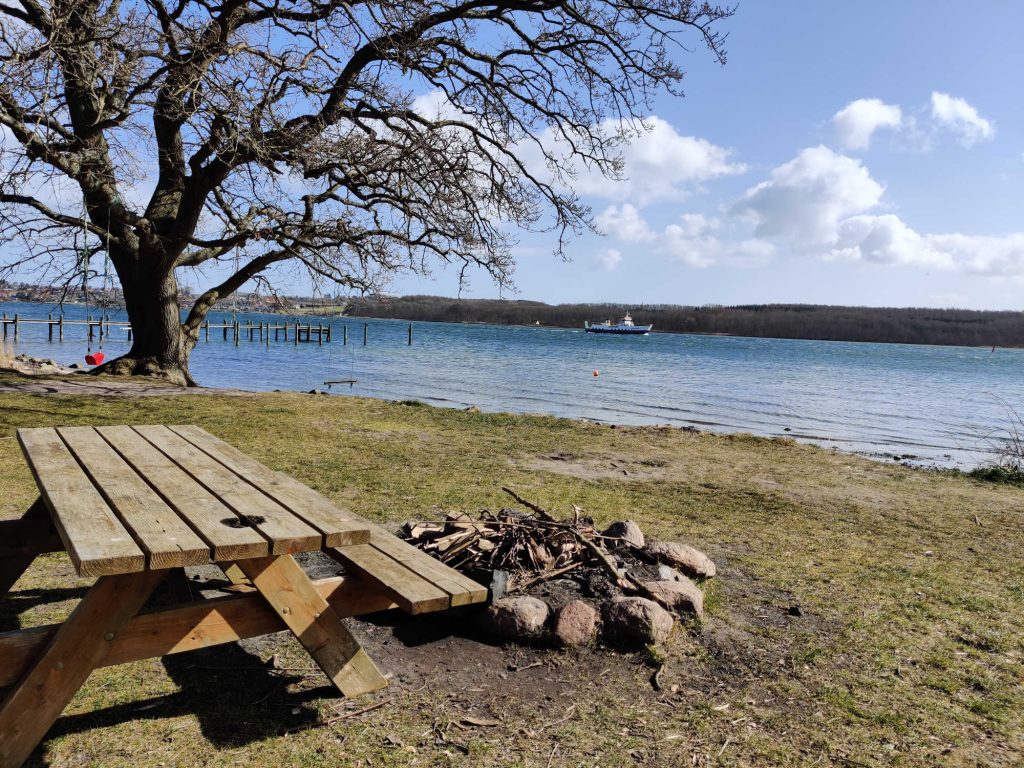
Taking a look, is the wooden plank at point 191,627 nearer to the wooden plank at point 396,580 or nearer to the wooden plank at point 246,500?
the wooden plank at point 396,580

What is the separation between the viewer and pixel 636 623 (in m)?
3.73

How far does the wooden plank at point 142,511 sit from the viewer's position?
7.34 feet

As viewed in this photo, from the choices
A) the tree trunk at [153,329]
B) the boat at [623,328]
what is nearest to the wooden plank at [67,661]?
the tree trunk at [153,329]

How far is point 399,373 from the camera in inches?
1289

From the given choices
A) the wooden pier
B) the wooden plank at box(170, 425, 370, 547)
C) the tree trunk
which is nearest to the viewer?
the wooden plank at box(170, 425, 370, 547)

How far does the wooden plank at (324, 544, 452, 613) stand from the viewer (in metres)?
2.66

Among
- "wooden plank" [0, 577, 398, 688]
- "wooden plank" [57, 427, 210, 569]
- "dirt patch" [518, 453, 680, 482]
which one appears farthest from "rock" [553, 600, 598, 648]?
"dirt patch" [518, 453, 680, 482]

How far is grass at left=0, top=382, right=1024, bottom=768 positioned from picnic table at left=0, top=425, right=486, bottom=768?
1.07ft

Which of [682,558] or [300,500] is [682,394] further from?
[300,500]

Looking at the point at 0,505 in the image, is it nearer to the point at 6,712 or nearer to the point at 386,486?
the point at 386,486

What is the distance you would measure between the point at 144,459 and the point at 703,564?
3.26 m

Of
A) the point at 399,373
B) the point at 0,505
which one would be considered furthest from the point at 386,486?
the point at 399,373

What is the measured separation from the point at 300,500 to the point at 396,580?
51 centimetres

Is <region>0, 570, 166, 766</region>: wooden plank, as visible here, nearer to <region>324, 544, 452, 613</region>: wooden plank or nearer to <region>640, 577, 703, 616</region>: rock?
<region>324, 544, 452, 613</region>: wooden plank
